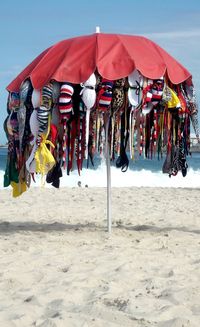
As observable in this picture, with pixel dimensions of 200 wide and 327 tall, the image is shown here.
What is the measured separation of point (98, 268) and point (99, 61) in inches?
87.6

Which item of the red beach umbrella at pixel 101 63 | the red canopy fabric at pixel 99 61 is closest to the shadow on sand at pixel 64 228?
the red beach umbrella at pixel 101 63

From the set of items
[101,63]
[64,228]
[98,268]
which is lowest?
[98,268]

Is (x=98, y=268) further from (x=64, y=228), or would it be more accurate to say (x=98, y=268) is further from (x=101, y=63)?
(x=64, y=228)

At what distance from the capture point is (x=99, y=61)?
19.6ft

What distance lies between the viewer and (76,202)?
1116 cm

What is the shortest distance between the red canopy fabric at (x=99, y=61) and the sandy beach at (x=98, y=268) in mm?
1913

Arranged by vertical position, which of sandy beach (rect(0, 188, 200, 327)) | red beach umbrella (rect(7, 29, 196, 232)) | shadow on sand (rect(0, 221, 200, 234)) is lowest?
sandy beach (rect(0, 188, 200, 327))

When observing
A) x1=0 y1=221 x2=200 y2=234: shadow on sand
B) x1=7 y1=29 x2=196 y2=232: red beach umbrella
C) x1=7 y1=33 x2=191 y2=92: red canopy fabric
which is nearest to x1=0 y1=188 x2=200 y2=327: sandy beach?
x1=0 y1=221 x2=200 y2=234: shadow on sand

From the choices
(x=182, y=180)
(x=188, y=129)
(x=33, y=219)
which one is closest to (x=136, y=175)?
(x=182, y=180)

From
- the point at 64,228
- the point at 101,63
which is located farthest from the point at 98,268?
the point at 64,228

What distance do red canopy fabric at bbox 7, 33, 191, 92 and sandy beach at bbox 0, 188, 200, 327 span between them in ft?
6.28

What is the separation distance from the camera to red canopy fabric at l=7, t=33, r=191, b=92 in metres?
5.95

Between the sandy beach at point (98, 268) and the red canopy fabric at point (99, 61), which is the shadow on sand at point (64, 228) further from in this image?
the red canopy fabric at point (99, 61)

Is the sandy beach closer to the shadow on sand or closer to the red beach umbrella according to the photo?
the shadow on sand
